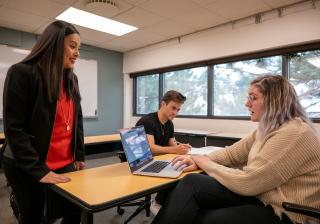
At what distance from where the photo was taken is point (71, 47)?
1.30m

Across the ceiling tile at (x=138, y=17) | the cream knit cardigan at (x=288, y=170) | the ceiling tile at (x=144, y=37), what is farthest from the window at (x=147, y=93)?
the cream knit cardigan at (x=288, y=170)

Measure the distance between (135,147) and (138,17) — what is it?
2.64 metres

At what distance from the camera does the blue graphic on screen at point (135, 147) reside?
1461 millimetres

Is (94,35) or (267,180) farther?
(94,35)

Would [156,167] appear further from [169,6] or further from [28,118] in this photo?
[169,6]

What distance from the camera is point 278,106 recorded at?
124cm

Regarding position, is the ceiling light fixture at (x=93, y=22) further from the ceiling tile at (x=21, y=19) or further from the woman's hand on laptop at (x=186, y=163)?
the woman's hand on laptop at (x=186, y=163)

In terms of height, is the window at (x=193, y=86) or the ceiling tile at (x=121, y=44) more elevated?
the ceiling tile at (x=121, y=44)

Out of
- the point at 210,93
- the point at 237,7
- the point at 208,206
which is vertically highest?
the point at 237,7

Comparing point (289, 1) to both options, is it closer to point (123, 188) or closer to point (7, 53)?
point (123, 188)

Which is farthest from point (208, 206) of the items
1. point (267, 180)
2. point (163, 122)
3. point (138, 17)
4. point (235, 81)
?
point (235, 81)

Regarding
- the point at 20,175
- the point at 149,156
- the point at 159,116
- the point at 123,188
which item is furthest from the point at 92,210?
the point at 159,116

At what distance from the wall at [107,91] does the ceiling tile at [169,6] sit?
2328 millimetres

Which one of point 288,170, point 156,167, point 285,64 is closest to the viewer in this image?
point 288,170
